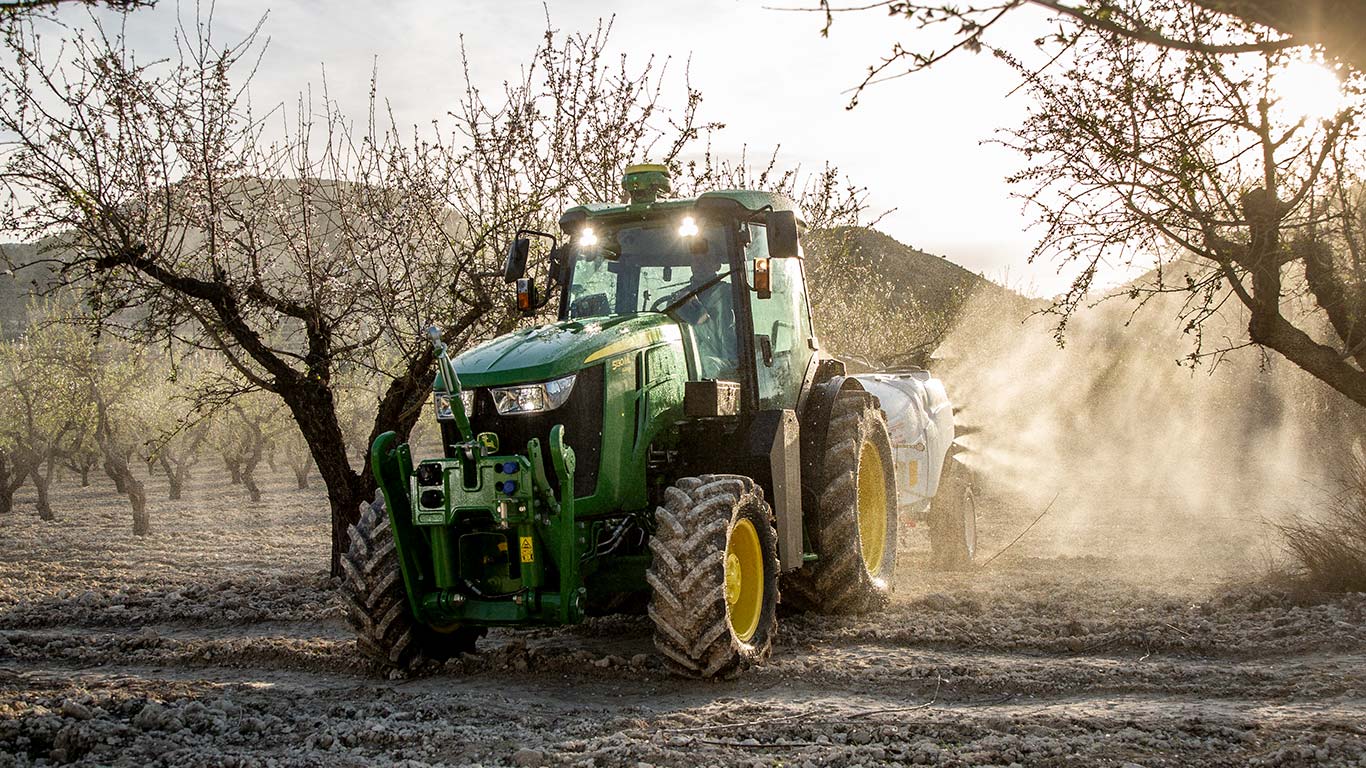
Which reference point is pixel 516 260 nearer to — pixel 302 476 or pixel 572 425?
pixel 572 425

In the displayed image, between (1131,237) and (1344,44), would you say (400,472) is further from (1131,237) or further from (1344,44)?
(1131,237)

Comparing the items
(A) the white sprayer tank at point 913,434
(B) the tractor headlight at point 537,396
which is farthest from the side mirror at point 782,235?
(A) the white sprayer tank at point 913,434

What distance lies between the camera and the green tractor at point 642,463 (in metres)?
6.30

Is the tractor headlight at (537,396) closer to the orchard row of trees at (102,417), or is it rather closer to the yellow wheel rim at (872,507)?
the yellow wheel rim at (872,507)

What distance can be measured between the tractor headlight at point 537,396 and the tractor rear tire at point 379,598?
0.99 metres

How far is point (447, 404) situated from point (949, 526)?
674 cm

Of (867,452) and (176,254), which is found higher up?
(176,254)

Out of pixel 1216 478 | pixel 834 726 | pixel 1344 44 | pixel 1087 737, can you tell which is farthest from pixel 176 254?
pixel 1216 478

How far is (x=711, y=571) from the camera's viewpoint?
616 cm

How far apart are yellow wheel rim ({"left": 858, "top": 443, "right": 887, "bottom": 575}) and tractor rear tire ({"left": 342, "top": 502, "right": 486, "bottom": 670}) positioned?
3.65 meters

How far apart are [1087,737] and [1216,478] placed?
2104 centimetres

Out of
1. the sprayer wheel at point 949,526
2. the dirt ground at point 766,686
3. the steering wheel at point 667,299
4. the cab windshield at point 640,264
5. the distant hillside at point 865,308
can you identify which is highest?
the distant hillside at point 865,308

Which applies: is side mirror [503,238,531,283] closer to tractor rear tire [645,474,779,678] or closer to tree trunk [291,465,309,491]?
→ tractor rear tire [645,474,779,678]

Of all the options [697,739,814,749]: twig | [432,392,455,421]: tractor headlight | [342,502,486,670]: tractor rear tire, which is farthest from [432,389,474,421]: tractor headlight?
[697,739,814,749]: twig
